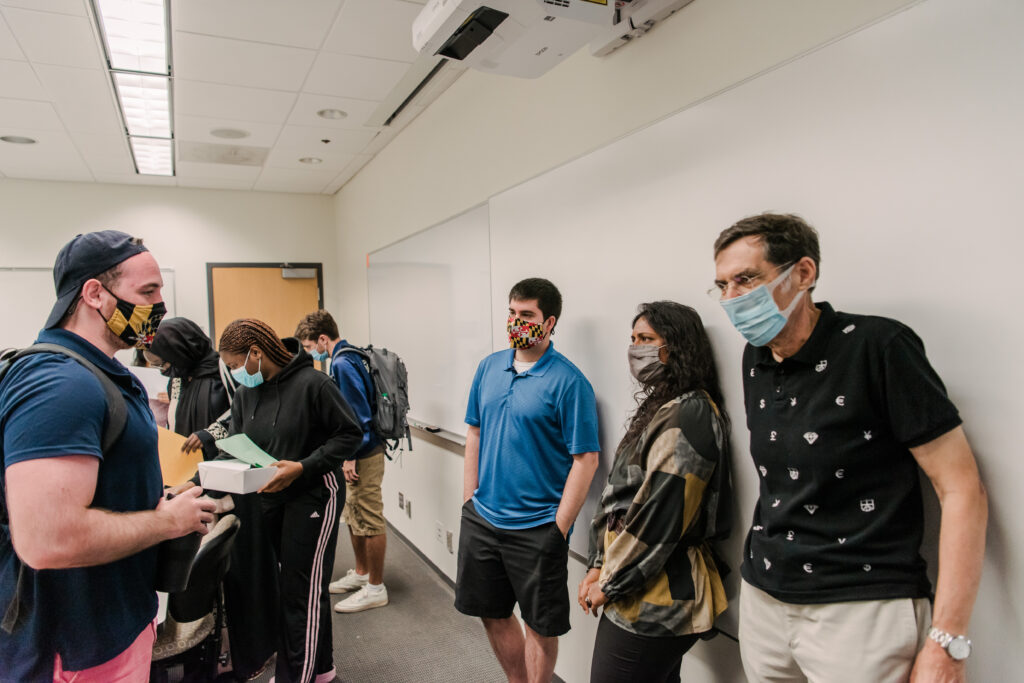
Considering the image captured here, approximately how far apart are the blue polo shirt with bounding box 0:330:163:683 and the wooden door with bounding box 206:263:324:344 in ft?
13.9

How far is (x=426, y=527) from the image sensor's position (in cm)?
349

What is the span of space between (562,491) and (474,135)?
5.92 ft

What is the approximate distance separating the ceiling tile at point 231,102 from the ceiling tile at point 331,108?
63 mm

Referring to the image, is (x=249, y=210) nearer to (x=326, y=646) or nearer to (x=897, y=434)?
(x=326, y=646)

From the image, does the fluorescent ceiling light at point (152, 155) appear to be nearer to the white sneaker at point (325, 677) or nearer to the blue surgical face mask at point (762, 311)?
the white sneaker at point (325, 677)

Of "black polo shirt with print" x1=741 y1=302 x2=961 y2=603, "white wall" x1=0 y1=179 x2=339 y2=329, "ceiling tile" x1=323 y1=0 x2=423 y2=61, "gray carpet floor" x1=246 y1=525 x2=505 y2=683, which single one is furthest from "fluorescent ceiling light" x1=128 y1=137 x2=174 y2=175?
"black polo shirt with print" x1=741 y1=302 x2=961 y2=603

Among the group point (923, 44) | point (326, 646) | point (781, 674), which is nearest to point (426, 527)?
point (326, 646)

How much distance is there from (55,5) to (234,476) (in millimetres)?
1949

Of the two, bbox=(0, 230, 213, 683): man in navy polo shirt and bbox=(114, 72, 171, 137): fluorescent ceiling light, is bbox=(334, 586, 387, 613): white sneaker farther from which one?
bbox=(114, 72, 171, 137): fluorescent ceiling light

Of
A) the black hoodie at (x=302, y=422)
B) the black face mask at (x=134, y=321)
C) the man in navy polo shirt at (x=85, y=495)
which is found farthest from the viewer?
the black hoodie at (x=302, y=422)

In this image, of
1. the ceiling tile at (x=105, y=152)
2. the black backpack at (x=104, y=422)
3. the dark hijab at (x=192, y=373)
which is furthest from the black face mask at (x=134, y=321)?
the ceiling tile at (x=105, y=152)

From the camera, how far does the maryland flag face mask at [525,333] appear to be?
1.89 meters

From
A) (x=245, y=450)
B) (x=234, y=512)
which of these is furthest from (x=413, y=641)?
(x=245, y=450)

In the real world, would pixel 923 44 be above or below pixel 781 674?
above
